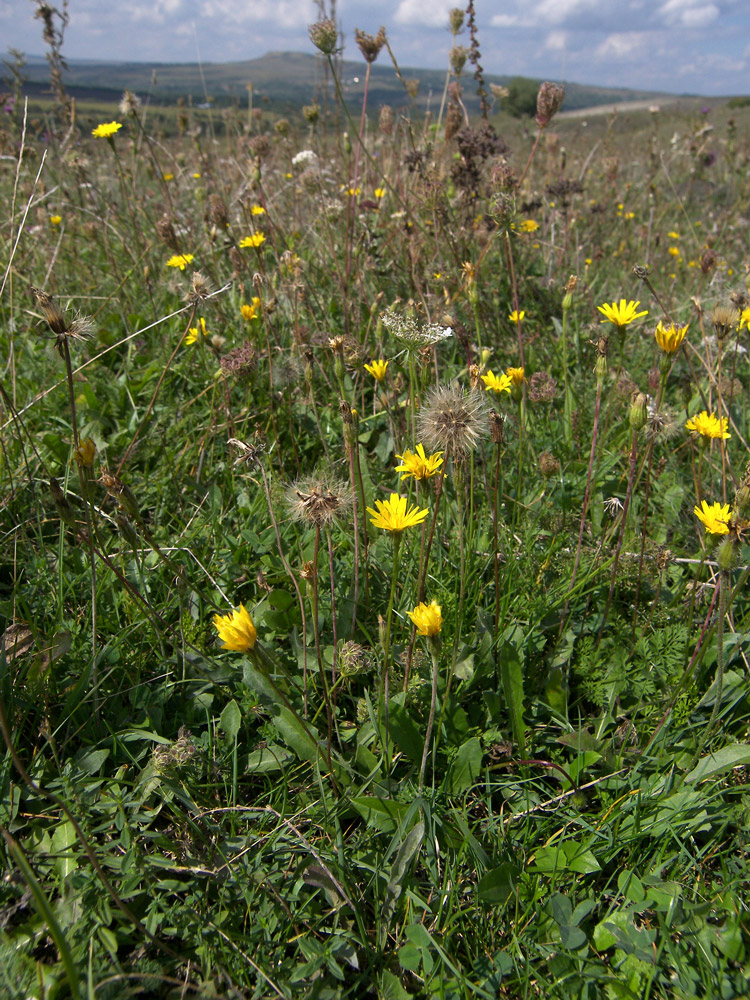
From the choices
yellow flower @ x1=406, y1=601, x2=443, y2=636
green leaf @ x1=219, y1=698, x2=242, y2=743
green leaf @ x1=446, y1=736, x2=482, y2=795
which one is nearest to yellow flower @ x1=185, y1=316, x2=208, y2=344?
green leaf @ x1=219, y1=698, x2=242, y2=743

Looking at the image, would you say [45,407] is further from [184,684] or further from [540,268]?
[540,268]

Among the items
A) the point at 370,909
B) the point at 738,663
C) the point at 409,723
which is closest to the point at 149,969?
the point at 370,909

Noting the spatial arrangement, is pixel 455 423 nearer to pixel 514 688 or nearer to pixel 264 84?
pixel 514 688

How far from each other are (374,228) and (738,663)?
2.89 meters

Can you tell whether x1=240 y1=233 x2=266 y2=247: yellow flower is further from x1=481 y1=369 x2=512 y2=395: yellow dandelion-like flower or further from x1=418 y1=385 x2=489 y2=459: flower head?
x1=418 y1=385 x2=489 y2=459: flower head

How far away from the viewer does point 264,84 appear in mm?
71062

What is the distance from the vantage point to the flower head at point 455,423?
1.42 m

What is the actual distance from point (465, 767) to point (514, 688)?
0.25 metres

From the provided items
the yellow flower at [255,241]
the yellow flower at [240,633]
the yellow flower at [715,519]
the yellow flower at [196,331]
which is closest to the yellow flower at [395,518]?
the yellow flower at [240,633]

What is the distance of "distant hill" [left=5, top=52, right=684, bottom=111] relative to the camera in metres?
4.67

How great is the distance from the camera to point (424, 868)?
1349mm

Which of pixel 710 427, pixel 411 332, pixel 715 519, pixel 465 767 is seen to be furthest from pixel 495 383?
pixel 465 767

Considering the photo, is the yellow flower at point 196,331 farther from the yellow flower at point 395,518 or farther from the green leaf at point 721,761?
the green leaf at point 721,761

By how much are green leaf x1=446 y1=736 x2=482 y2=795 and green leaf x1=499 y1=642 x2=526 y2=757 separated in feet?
0.52
